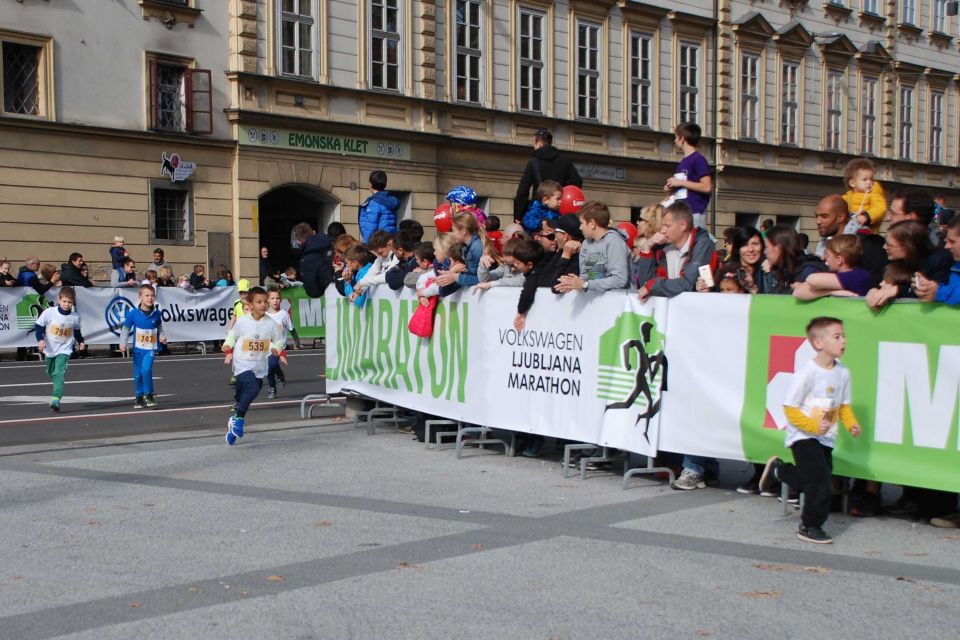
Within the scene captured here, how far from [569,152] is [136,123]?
46.7ft

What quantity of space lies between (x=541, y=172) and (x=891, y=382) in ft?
18.4

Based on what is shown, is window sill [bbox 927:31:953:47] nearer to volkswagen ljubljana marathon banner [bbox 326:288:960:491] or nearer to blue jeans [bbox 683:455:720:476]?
volkswagen ljubljana marathon banner [bbox 326:288:960:491]

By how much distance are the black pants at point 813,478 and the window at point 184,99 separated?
24166 mm

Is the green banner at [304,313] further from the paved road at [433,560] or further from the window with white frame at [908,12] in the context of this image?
the window with white frame at [908,12]

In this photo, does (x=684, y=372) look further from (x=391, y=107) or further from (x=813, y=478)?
(x=391, y=107)

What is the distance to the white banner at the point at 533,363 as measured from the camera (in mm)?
9750

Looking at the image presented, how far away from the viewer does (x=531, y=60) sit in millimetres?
38281

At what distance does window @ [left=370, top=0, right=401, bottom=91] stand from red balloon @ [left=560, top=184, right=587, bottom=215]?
22053 mm

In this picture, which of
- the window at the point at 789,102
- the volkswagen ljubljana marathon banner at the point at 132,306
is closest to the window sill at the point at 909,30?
the window at the point at 789,102

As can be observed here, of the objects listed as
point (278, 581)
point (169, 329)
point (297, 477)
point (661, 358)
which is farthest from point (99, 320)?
point (278, 581)

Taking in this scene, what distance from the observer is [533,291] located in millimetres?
10688

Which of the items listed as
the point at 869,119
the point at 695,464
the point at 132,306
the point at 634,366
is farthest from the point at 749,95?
the point at 695,464

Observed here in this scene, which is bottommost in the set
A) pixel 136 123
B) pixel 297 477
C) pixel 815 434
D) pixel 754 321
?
pixel 297 477

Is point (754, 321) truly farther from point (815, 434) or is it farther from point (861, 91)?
point (861, 91)
